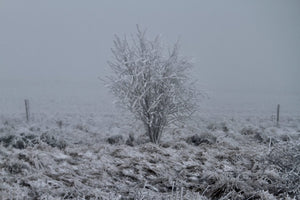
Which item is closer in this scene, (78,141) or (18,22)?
(78,141)

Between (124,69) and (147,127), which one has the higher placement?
(124,69)

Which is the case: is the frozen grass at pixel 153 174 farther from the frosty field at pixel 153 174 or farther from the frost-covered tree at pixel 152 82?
the frost-covered tree at pixel 152 82

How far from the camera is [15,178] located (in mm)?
4223

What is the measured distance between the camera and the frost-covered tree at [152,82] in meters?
8.53

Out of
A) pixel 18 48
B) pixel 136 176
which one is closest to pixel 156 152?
pixel 136 176

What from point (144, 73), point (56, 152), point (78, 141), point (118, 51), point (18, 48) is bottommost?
point (78, 141)

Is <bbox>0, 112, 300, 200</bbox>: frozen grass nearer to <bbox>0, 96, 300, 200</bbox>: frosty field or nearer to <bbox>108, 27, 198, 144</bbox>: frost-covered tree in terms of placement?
<bbox>0, 96, 300, 200</bbox>: frosty field

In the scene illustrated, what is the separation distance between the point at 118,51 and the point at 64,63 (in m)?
76.8

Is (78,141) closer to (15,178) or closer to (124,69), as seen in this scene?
(124,69)

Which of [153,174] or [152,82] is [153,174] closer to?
[153,174]

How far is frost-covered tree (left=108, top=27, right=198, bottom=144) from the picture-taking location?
853 centimetres

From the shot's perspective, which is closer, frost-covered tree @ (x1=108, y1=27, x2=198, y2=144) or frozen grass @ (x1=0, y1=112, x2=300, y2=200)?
frozen grass @ (x1=0, y1=112, x2=300, y2=200)

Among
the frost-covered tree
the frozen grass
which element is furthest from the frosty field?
the frost-covered tree

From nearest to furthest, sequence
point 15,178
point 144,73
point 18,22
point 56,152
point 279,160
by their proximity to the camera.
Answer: point 279,160 < point 15,178 < point 56,152 < point 144,73 < point 18,22
